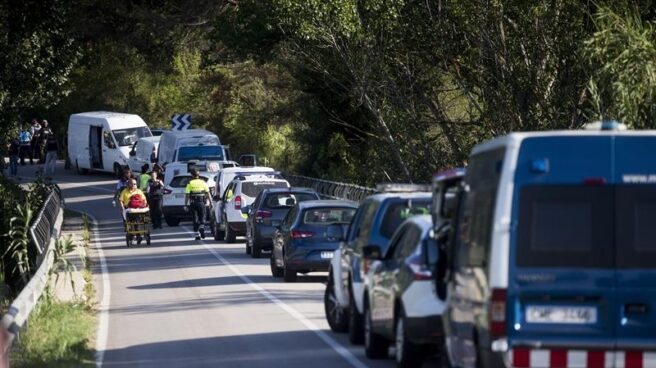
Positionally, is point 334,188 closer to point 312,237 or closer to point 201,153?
point 201,153

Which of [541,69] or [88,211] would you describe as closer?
[541,69]

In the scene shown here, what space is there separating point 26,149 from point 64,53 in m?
30.1

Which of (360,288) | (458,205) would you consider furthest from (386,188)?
(458,205)

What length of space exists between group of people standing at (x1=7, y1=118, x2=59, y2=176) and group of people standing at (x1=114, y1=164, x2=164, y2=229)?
21.5 metres

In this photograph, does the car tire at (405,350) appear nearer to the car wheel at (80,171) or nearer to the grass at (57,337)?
the grass at (57,337)

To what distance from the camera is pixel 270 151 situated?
207ft

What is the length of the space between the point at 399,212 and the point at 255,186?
2031 cm

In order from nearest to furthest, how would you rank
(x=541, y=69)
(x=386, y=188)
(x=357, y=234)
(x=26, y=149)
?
(x=386, y=188), (x=357, y=234), (x=541, y=69), (x=26, y=149)

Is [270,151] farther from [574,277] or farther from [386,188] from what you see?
[574,277]

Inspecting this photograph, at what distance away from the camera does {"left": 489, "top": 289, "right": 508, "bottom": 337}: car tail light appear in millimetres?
10766

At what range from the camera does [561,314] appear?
10883mm

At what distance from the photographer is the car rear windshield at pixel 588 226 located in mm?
10844

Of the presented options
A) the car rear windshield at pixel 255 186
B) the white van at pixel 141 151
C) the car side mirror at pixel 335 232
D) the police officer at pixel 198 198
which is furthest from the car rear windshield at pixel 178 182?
the car side mirror at pixel 335 232

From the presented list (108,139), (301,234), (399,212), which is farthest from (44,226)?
(108,139)
